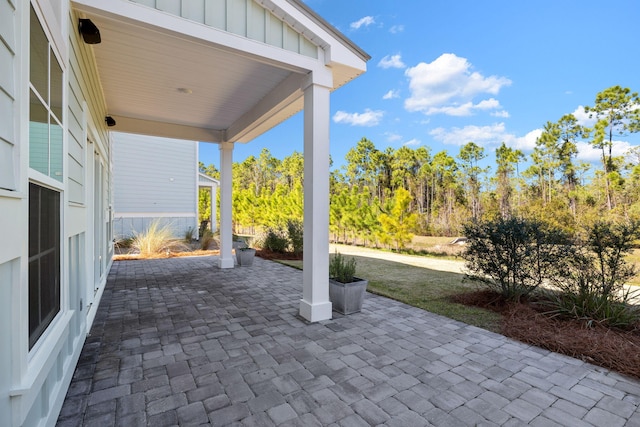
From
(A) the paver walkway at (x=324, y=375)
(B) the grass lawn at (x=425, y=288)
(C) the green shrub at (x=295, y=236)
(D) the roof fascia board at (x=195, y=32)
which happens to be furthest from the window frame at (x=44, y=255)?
(C) the green shrub at (x=295, y=236)

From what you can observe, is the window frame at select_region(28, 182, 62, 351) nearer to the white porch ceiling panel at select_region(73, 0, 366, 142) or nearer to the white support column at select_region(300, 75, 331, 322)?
the white porch ceiling panel at select_region(73, 0, 366, 142)

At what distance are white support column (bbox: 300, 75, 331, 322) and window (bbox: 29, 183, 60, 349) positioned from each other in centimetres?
233

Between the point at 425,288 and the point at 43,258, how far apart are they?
5.12 m

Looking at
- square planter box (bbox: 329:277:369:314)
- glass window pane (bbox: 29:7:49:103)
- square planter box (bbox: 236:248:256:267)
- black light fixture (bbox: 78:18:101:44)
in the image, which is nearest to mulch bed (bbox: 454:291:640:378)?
square planter box (bbox: 329:277:369:314)

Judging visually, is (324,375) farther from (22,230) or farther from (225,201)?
(225,201)

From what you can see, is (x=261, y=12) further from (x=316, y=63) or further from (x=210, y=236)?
(x=210, y=236)

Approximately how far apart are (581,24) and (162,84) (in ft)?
59.0

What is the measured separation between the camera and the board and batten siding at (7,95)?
3.63ft

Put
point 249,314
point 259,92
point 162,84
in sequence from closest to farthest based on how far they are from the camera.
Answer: point 249,314 < point 162,84 < point 259,92

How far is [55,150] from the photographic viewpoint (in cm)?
192

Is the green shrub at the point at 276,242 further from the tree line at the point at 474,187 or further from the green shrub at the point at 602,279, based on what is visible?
the green shrub at the point at 602,279

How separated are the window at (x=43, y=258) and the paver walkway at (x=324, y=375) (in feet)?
2.34

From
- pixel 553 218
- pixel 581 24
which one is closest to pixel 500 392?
pixel 553 218

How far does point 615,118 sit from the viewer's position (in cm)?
1483
